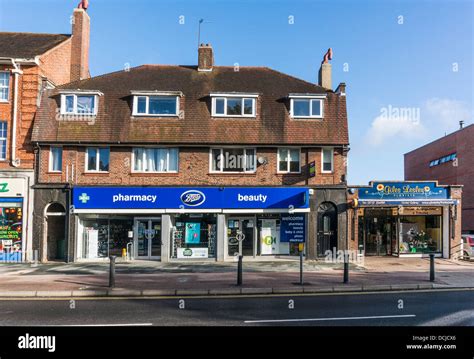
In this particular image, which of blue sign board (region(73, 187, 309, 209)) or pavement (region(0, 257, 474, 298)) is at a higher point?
blue sign board (region(73, 187, 309, 209))

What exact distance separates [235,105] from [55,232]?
11193 mm

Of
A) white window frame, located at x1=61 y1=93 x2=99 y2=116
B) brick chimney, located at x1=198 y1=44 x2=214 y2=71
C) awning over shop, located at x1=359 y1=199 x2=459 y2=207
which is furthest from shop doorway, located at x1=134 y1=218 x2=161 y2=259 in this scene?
awning over shop, located at x1=359 y1=199 x2=459 y2=207

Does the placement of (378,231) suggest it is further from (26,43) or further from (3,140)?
(26,43)

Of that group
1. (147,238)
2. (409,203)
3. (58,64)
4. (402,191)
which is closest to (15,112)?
Result: (58,64)

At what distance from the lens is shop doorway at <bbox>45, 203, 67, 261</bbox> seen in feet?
63.6

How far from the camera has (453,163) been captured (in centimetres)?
3934

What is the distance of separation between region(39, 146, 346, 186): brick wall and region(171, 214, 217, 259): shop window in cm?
181

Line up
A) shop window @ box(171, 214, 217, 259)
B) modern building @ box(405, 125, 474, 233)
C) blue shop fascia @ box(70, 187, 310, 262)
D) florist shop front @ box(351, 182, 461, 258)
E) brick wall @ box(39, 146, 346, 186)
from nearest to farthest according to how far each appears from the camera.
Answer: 1. blue shop fascia @ box(70, 187, 310, 262)
2. brick wall @ box(39, 146, 346, 186)
3. shop window @ box(171, 214, 217, 259)
4. florist shop front @ box(351, 182, 461, 258)
5. modern building @ box(405, 125, 474, 233)

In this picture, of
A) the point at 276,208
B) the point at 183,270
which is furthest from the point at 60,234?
the point at 276,208

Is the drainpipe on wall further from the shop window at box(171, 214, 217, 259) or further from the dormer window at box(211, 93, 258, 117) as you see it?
the dormer window at box(211, 93, 258, 117)

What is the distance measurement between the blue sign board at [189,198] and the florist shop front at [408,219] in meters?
3.69

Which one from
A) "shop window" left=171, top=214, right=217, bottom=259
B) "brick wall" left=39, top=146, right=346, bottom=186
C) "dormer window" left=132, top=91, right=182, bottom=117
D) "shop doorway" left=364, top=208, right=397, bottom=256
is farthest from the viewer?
"shop doorway" left=364, top=208, right=397, bottom=256

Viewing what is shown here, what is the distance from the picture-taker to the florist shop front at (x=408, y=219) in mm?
20578
